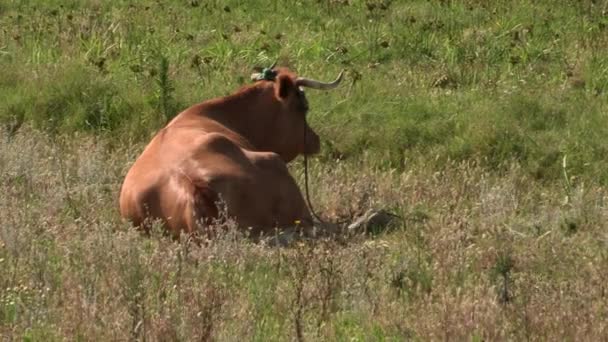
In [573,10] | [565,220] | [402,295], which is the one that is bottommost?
[573,10]

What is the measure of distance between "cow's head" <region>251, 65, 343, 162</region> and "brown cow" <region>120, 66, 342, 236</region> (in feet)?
0.14

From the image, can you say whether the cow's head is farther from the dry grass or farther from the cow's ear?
the dry grass

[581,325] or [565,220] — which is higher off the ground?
[581,325]

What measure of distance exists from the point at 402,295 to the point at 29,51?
816 cm

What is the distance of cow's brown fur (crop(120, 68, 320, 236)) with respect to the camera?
400 inches

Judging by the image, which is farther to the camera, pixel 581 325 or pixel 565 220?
pixel 565 220

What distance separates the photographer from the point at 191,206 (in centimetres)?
1004

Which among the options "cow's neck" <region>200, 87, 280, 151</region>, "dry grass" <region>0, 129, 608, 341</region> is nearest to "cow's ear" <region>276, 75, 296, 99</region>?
"cow's neck" <region>200, 87, 280, 151</region>

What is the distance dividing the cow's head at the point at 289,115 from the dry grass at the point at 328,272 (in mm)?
670

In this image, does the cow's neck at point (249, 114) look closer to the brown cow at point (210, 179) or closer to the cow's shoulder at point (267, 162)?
the brown cow at point (210, 179)

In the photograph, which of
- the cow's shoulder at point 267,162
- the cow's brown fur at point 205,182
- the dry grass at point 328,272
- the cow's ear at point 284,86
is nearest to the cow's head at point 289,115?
the cow's ear at point 284,86

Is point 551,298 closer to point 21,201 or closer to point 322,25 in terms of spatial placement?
point 21,201

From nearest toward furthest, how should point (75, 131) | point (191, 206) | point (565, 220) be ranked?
point (191, 206), point (565, 220), point (75, 131)

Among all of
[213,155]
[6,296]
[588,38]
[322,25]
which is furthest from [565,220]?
[322,25]
